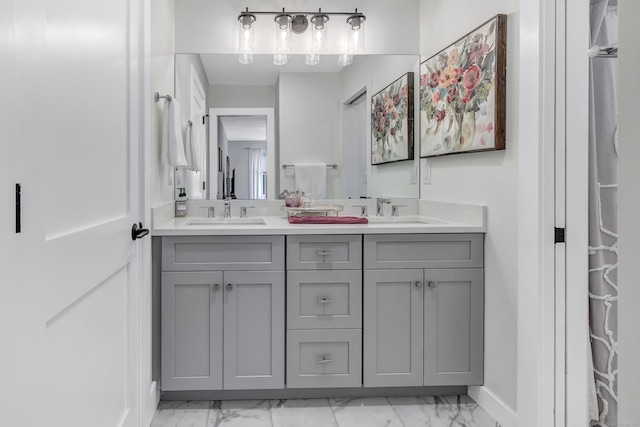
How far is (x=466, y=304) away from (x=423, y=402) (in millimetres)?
527

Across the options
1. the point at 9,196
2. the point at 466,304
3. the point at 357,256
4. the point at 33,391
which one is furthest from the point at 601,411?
the point at 9,196

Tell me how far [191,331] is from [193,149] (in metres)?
1.12

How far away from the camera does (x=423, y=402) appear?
2.30 meters

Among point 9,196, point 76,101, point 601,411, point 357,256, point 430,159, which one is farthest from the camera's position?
point 430,159

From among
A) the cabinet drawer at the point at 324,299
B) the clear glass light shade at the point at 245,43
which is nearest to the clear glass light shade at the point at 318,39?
the clear glass light shade at the point at 245,43

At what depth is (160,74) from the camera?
2391mm

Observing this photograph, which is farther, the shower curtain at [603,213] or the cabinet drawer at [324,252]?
the cabinet drawer at [324,252]

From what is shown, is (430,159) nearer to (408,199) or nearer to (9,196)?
(408,199)

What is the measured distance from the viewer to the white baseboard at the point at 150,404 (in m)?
1.90

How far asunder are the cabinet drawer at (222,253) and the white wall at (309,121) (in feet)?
2.52

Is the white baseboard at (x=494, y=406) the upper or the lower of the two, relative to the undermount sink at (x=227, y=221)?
lower

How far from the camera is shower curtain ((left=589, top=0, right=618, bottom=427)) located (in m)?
1.81

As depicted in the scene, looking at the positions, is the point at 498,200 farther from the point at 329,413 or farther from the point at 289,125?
the point at 289,125

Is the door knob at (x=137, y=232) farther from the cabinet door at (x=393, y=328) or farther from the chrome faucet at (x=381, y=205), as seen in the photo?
the chrome faucet at (x=381, y=205)
